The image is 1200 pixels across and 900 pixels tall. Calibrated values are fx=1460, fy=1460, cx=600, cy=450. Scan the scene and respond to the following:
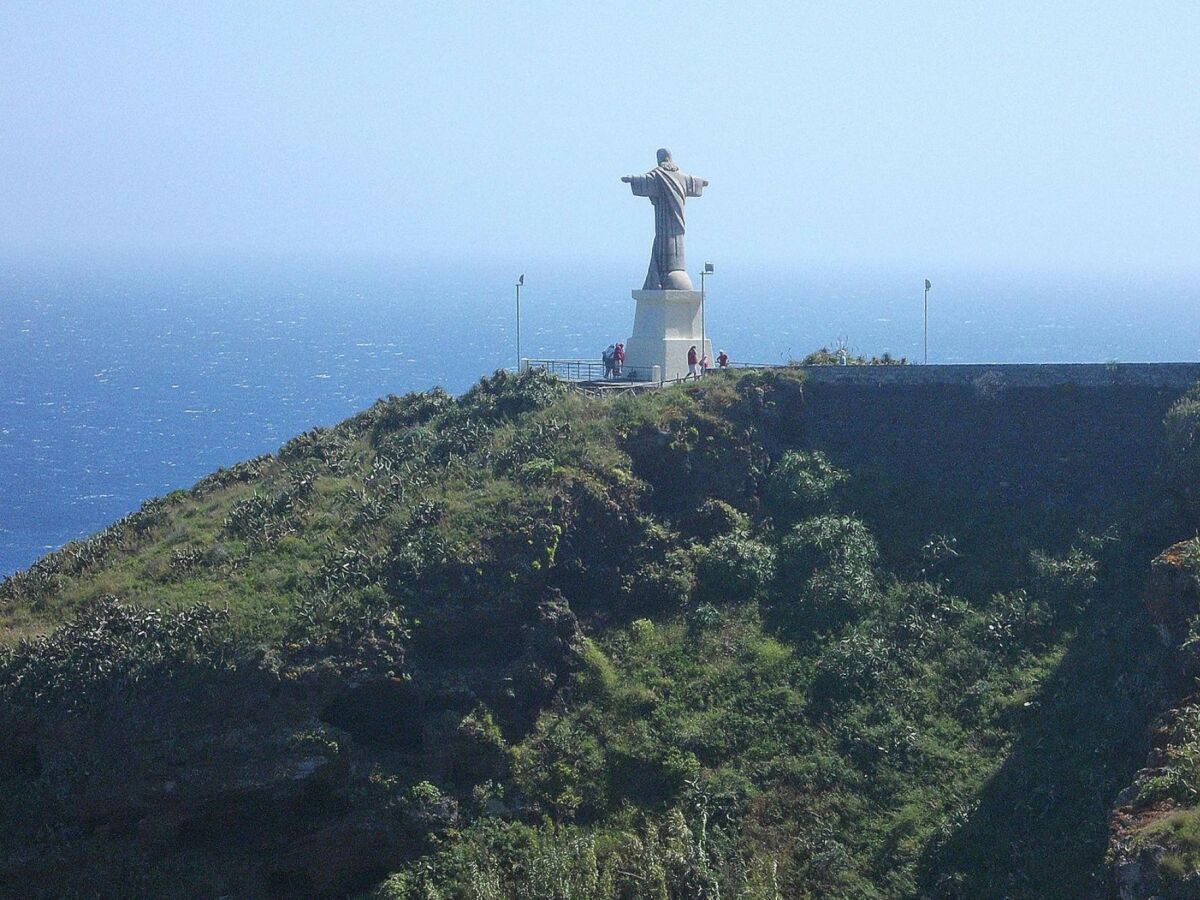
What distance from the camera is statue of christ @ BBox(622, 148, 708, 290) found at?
39.6 m

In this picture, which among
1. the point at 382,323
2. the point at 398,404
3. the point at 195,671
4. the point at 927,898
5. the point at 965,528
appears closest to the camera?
the point at 927,898

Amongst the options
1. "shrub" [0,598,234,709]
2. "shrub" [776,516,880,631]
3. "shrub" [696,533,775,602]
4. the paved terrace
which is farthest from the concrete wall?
"shrub" [0,598,234,709]

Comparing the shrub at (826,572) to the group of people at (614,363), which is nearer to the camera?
the shrub at (826,572)

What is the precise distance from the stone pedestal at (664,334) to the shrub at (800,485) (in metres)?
6.25

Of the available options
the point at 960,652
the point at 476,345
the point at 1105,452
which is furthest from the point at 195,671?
the point at 476,345

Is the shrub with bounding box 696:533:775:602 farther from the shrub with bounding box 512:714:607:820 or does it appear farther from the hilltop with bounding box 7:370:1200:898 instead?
the shrub with bounding box 512:714:607:820

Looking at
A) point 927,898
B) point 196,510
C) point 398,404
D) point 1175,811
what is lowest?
point 927,898

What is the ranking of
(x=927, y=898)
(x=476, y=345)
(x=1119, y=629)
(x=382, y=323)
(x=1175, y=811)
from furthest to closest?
(x=382, y=323), (x=476, y=345), (x=1119, y=629), (x=927, y=898), (x=1175, y=811)

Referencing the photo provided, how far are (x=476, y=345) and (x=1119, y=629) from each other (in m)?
107

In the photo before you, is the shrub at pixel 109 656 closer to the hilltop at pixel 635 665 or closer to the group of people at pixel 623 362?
the hilltop at pixel 635 665

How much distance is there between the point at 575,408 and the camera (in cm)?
3422

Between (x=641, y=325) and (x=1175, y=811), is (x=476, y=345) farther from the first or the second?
(x=1175, y=811)

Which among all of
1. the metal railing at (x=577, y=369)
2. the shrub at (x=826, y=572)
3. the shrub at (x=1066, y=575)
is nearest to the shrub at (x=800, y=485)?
the shrub at (x=826, y=572)

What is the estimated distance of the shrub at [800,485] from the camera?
108 ft
